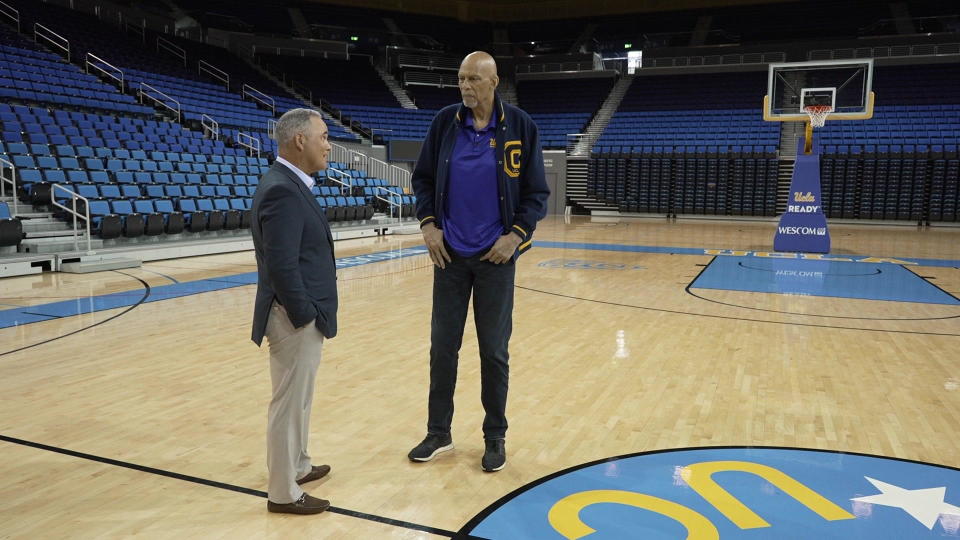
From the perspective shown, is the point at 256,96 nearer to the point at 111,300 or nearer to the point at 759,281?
the point at 111,300

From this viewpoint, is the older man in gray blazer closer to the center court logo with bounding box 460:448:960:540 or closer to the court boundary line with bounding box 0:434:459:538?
the court boundary line with bounding box 0:434:459:538

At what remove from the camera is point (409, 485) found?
238cm

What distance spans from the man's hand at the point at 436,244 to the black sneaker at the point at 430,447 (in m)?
0.68

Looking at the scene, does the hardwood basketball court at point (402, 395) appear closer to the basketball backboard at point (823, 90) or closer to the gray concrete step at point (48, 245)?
the gray concrete step at point (48, 245)

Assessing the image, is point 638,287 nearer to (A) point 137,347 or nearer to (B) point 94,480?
(A) point 137,347

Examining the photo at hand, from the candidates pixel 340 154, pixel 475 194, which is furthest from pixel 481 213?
pixel 340 154

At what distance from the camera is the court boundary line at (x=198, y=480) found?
2070 millimetres

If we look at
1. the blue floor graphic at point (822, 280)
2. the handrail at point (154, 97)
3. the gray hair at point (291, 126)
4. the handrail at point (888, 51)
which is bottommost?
the blue floor graphic at point (822, 280)

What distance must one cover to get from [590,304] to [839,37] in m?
20.7

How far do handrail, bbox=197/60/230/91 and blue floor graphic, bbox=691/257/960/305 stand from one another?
15.8 metres

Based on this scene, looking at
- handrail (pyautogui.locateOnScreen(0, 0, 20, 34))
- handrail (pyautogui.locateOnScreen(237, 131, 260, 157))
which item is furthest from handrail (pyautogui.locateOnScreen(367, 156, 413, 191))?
handrail (pyautogui.locateOnScreen(0, 0, 20, 34))

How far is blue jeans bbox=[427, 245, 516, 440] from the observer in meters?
2.46

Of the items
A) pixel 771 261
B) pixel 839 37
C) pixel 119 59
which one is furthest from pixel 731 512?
pixel 839 37

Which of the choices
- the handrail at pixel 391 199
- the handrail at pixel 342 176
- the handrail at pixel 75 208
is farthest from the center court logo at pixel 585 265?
the handrail at pixel 342 176
